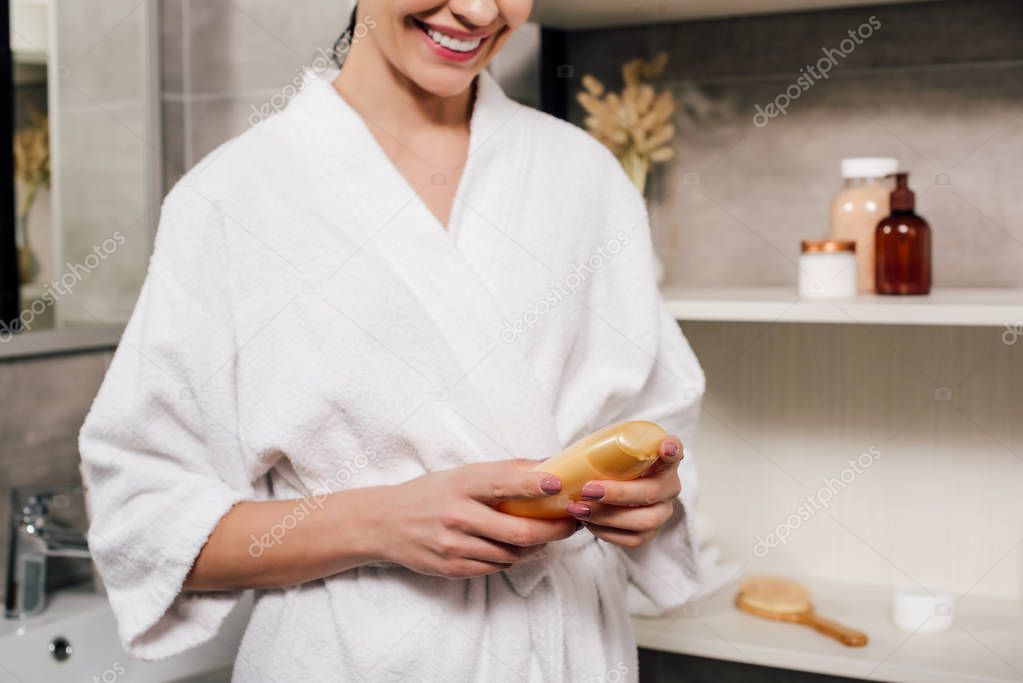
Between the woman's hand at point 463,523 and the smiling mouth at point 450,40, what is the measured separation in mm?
343

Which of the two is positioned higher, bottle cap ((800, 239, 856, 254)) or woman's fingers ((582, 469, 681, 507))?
bottle cap ((800, 239, 856, 254))

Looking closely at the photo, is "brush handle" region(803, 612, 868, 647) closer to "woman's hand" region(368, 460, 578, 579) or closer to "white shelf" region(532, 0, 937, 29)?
"woman's hand" region(368, 460, 578, 579)

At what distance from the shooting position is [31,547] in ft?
4.21

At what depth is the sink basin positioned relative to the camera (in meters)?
1.17

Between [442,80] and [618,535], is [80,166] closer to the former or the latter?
[442,80]

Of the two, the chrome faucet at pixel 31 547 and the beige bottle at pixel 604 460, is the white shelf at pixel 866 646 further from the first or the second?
the chrome faucet at pixel 31 547

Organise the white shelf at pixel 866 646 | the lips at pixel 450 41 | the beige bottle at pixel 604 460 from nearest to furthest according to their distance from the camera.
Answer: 1. the beige bottle at pixel 604 460
2. the lips at pixel 450 41
3. the white shelf at pixel 866 646

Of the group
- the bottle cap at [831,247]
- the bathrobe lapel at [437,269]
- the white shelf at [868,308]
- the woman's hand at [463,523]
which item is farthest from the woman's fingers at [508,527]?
the bottle cap at [831,247]

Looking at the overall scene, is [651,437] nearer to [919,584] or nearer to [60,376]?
[919,584]

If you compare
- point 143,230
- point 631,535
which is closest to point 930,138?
point 631,535

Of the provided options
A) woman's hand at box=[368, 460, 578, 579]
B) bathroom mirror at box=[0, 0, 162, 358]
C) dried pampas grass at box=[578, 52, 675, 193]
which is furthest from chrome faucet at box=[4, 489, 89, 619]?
dried pampas grass at box=[578, 52, 675, 193]

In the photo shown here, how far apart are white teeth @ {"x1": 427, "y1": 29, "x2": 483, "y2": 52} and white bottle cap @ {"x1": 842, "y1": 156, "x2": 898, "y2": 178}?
0.55m

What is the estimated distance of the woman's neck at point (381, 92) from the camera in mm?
937

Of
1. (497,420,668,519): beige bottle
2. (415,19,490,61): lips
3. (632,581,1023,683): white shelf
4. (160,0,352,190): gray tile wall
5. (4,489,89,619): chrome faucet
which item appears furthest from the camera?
(160,0,352,190): gray tile wall
